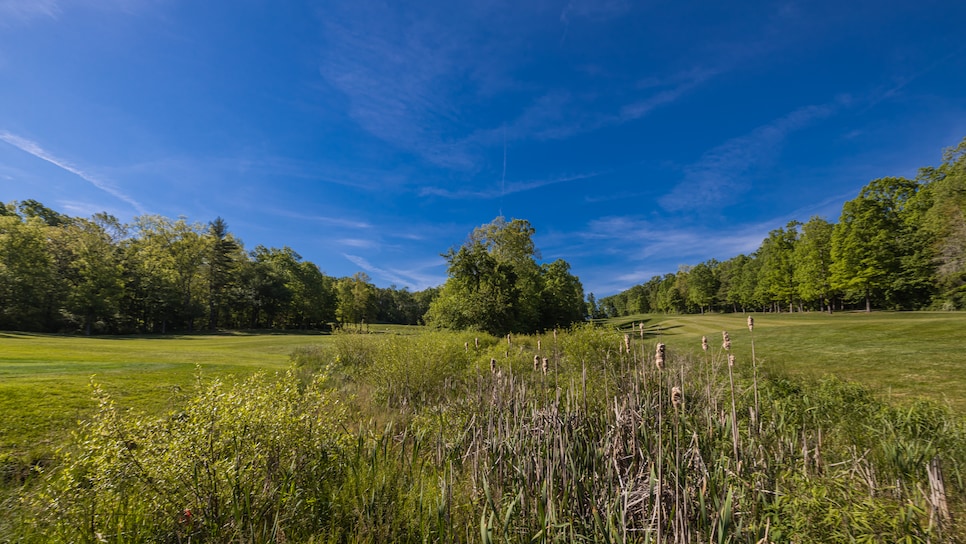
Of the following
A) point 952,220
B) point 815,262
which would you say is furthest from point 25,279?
point 815,262

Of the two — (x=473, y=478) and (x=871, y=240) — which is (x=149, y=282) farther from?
(x=871, y=240)

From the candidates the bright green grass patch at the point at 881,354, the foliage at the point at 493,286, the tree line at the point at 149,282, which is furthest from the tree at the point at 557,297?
the tree line at the point at 149,282

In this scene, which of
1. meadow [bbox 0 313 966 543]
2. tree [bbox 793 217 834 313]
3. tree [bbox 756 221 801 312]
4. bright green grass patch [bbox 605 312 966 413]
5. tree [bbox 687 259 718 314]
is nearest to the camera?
meadow [bbox 0 313 966 543]

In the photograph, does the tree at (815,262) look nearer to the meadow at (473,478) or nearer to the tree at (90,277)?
the meadow at (473,478)

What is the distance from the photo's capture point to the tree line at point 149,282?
3306cm

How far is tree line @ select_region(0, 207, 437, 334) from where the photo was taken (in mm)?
33062

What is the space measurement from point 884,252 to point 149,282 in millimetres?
77095

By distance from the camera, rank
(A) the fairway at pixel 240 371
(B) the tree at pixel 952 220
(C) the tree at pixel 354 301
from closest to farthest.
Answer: (A) the fairway at pixel 240 371 → (B) the tree at pixel 952 220 → (C) the tree at pixel 354 301

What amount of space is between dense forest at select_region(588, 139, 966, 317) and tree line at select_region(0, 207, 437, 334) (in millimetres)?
64482

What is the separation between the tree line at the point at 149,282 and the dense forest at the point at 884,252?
64482 millimetres

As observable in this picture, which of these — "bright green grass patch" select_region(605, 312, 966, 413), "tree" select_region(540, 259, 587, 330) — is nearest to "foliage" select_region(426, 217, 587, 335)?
"tree" select_region(540, 259, 587, 330)

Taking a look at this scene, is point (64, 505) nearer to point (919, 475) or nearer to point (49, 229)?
point (919, 475)

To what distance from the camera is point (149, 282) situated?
136ft

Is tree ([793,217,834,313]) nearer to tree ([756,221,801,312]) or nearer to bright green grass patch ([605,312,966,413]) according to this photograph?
tree ([756,221,801,312])
